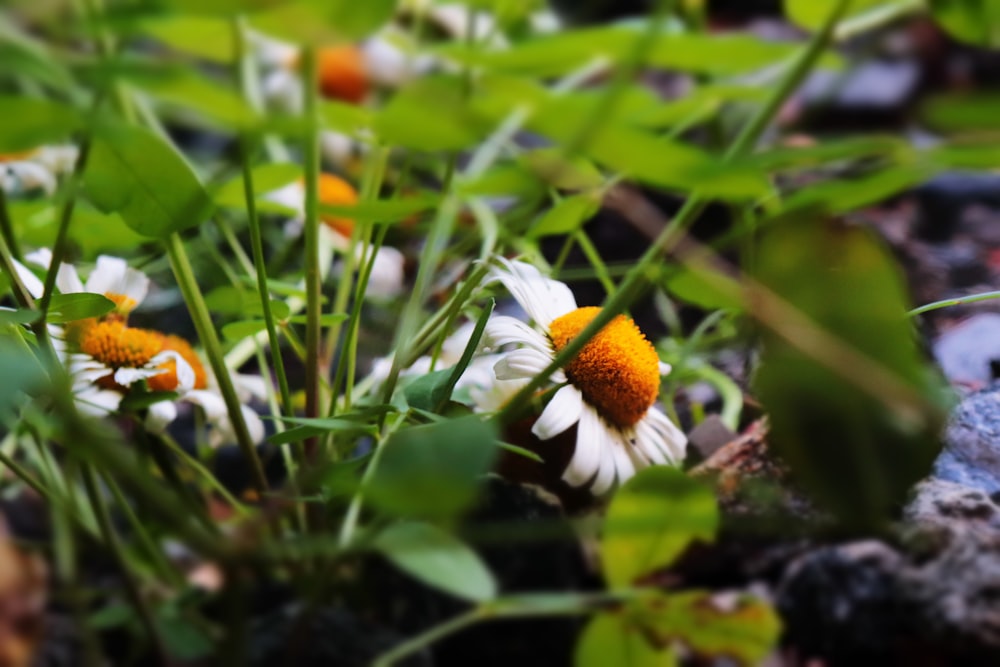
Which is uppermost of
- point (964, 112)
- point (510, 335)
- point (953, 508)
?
point (964, 112)

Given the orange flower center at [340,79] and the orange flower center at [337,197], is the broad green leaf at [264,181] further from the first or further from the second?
the orange flower center at [340,79]

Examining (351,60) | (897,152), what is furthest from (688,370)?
Result: (351,60)

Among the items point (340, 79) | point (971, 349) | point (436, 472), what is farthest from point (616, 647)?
point (340, 79)

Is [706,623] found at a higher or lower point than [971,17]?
lower

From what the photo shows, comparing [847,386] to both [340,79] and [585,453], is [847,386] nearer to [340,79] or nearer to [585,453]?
[585,453]

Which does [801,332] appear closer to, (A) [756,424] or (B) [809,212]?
(B) [809,212]

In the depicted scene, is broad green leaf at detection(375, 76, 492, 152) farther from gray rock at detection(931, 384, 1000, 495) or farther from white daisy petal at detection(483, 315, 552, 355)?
gray rock at detection(931, 384, 1000, 495)

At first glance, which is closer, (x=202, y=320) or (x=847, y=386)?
(x=847, y=386)
